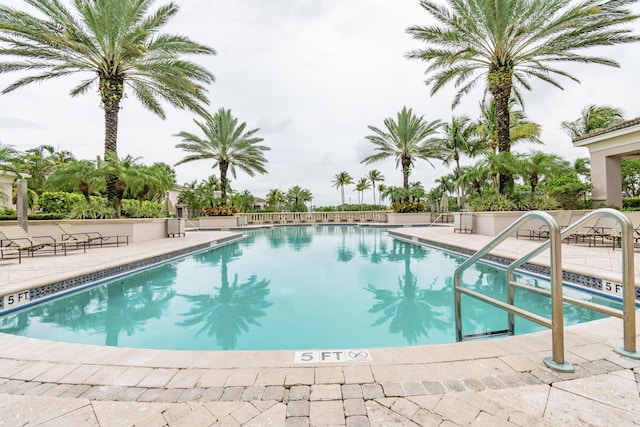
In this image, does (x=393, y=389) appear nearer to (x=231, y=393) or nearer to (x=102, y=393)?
(x=231, y=393)

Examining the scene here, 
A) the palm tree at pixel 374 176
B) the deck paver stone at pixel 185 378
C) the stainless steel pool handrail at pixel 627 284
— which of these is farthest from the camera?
the palm tree at pixel 374 176

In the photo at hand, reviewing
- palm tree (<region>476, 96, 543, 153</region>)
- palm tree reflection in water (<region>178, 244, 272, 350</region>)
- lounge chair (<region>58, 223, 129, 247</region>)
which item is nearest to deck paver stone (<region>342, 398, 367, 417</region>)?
palm tree reflection in water (<region>178, 244, 272, 350</region>)

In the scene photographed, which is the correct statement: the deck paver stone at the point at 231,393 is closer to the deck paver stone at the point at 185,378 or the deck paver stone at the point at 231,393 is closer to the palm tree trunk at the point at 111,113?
the deck paver stone at the point at 185,378

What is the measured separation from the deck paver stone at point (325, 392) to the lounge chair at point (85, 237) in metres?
10.1

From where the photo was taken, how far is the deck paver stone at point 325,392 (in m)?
1.96

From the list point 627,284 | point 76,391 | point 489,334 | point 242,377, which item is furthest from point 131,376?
point 627,284

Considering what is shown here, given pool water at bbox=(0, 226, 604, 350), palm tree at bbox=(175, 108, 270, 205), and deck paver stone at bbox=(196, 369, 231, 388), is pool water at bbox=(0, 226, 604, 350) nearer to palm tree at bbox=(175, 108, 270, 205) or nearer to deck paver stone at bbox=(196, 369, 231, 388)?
deck paver stone at bbox=(196, 369, 231, 388)

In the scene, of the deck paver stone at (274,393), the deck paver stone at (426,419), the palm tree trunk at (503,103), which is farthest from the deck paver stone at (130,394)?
the palm tree trunk at (503,103)

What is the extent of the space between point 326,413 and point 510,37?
1359 centimetres

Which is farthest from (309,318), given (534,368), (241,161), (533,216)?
(241,161)

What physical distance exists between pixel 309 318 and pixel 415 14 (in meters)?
13.0

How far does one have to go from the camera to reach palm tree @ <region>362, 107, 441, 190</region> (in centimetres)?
2272

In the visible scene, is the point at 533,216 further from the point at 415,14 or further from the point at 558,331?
the point at 415,14

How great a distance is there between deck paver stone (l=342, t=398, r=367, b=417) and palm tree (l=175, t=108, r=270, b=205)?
22.4 meters
